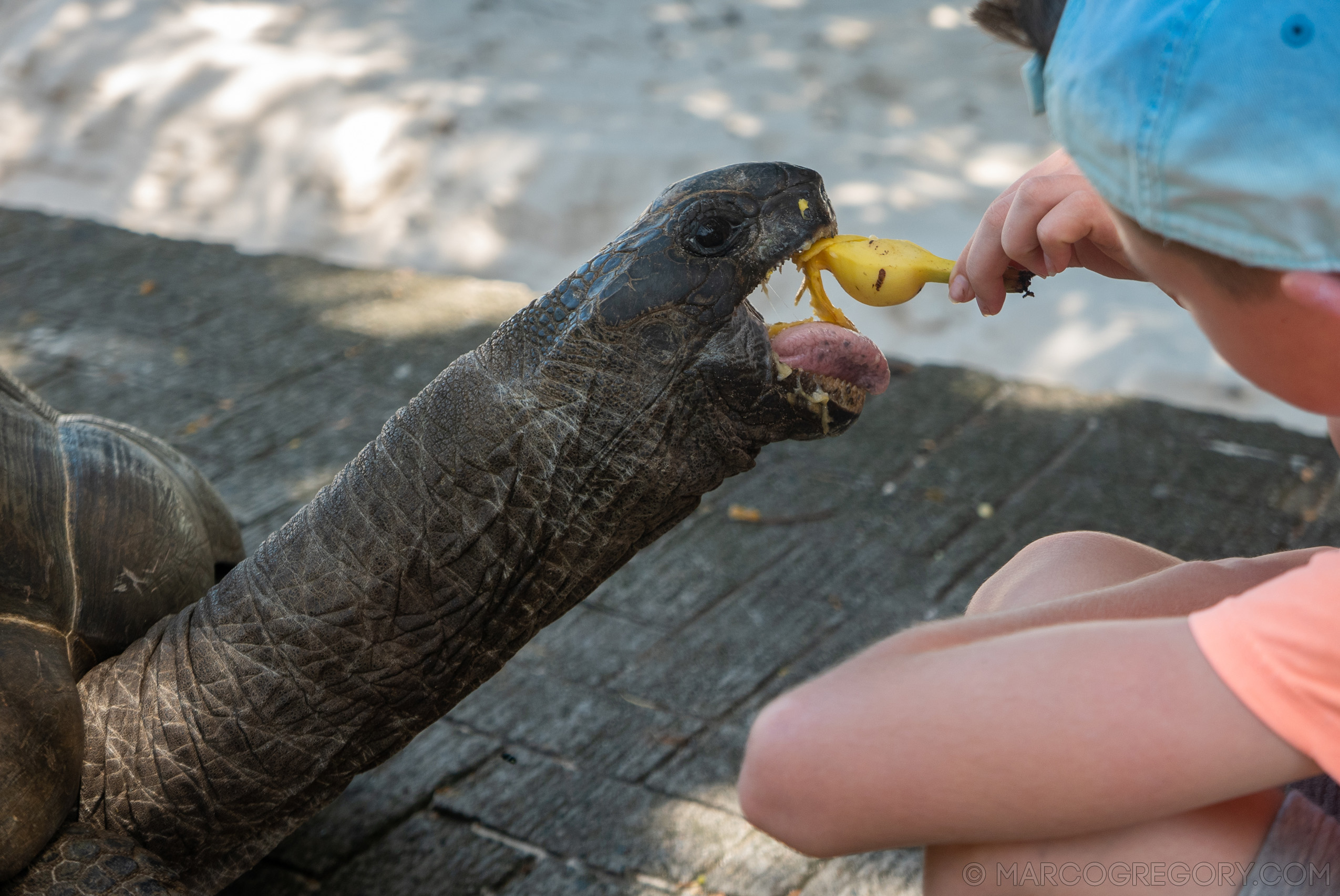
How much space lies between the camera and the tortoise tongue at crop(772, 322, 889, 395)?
49.9 inches

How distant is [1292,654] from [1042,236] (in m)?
0.55

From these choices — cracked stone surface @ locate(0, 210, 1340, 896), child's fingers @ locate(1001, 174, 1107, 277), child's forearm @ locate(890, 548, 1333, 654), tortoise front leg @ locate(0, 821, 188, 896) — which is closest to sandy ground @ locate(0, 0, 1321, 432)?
cracked stone surface @ locate(0, 210, 1340, 896)

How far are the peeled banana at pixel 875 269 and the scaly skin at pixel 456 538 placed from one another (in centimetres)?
4

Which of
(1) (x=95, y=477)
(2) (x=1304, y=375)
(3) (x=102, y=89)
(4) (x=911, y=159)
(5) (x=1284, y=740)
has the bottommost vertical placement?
(4) (x=911, y=159)

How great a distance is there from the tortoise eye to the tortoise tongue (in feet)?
0.36

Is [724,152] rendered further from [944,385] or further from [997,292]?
[997,292]

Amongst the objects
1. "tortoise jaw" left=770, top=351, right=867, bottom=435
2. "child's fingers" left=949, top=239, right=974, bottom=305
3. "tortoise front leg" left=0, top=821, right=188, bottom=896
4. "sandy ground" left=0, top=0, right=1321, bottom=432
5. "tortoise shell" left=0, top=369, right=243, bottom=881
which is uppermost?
"child's fingers" left=949, top=239, right=974, bottom=305

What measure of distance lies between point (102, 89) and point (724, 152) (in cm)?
314

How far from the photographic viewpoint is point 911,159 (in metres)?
4.80

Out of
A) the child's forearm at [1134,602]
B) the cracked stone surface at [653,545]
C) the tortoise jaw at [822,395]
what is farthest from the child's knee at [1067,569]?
the cracked stone surface at [653,545]

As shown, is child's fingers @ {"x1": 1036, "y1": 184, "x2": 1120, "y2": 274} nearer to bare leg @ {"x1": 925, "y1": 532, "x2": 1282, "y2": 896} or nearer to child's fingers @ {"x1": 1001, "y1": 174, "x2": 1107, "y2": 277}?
child's fingers @ {"x1": 1001, "y1": 174, "x2": 1107, "y2": 277}

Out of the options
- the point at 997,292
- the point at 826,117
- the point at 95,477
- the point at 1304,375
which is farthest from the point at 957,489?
the point at 826,117

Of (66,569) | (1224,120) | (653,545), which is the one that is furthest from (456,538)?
(653,545)

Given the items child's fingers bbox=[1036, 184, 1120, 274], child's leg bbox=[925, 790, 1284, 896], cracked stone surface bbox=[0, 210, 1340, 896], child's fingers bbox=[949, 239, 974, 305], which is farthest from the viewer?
cracked stone surface bbox=[0, 210, 1340, 896]
